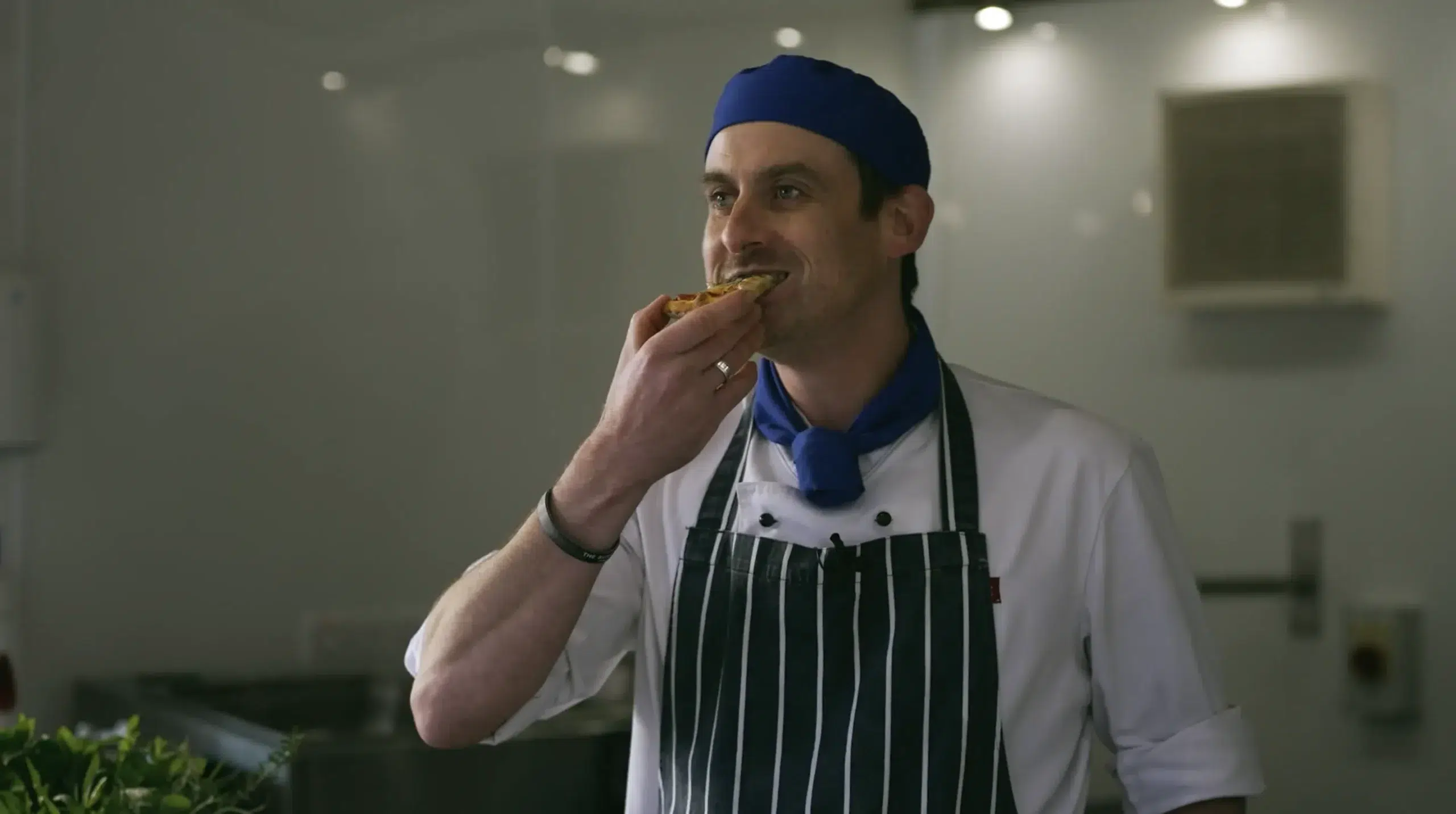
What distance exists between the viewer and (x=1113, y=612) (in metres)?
1.23

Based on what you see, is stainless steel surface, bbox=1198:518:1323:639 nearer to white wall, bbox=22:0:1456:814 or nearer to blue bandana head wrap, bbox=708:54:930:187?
white wall, bbox=22:0:1456:814

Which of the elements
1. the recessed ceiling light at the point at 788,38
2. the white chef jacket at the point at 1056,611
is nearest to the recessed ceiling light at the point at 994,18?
the recessed ceiling light at the point at 788,38

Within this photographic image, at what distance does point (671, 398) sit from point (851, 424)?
232 mm

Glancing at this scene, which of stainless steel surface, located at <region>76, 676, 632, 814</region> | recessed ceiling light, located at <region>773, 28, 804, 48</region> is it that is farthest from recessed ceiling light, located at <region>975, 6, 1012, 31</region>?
stainless steel surface, located at <region>76, 676, 632, 814</region>

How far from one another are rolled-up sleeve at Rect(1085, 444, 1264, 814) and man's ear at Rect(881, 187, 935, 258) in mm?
280

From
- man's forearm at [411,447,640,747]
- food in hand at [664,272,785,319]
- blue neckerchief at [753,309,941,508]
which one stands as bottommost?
man's forearm at [411,447,640,747]

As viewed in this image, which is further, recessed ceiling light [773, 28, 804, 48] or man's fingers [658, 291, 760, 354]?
recessed ceiling light [773, 28, 804, 48]

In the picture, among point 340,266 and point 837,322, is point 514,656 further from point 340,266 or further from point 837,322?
point 340,266

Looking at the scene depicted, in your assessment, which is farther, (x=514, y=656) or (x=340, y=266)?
(x=340, y=266)

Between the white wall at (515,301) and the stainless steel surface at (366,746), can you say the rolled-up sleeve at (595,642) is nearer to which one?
the stainless steel surface at (366,746)

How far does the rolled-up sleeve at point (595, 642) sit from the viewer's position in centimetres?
128

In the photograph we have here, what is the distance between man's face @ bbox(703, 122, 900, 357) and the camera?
4.17 ft

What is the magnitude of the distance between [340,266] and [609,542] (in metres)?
1.05

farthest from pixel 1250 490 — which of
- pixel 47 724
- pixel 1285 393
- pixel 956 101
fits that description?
pixel 47 724
